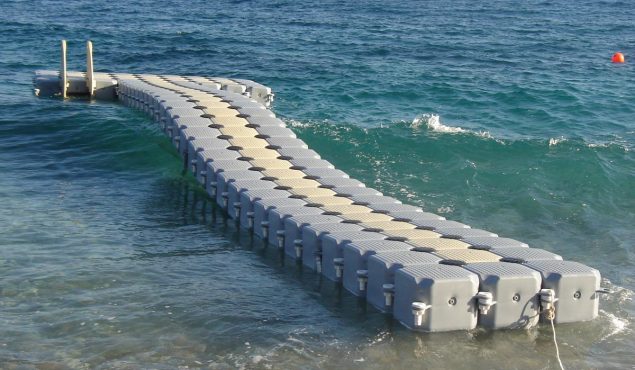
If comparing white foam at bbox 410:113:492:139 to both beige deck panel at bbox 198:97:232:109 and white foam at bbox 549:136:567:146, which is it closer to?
white foam at bbox 549:136:567:146

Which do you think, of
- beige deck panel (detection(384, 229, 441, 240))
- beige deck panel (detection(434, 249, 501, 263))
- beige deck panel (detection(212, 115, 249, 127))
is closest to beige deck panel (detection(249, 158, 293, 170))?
beige deck panel (detection(212, 115, 249, 127))

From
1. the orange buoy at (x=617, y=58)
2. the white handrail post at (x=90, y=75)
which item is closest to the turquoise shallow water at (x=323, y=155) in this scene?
the orange buoy at (x=617, y=58)

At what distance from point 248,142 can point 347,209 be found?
5184mm

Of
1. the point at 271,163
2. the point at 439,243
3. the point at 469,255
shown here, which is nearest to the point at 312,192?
the point at 271,163

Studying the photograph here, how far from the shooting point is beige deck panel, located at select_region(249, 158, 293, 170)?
2084cm

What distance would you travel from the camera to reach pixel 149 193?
74.8 ft

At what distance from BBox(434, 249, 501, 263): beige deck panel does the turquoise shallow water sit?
45.4 inches

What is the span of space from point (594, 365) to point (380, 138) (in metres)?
15.4

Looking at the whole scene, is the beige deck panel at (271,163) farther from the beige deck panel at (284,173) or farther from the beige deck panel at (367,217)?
the beige deck panel at (367,217)

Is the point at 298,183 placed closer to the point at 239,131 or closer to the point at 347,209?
the point at 347,209

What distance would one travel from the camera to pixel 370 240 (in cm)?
1579

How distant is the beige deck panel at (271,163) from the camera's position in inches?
821

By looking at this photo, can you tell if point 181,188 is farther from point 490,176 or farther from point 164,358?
point 164,358

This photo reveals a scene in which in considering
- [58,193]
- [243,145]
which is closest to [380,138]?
[243,145]
